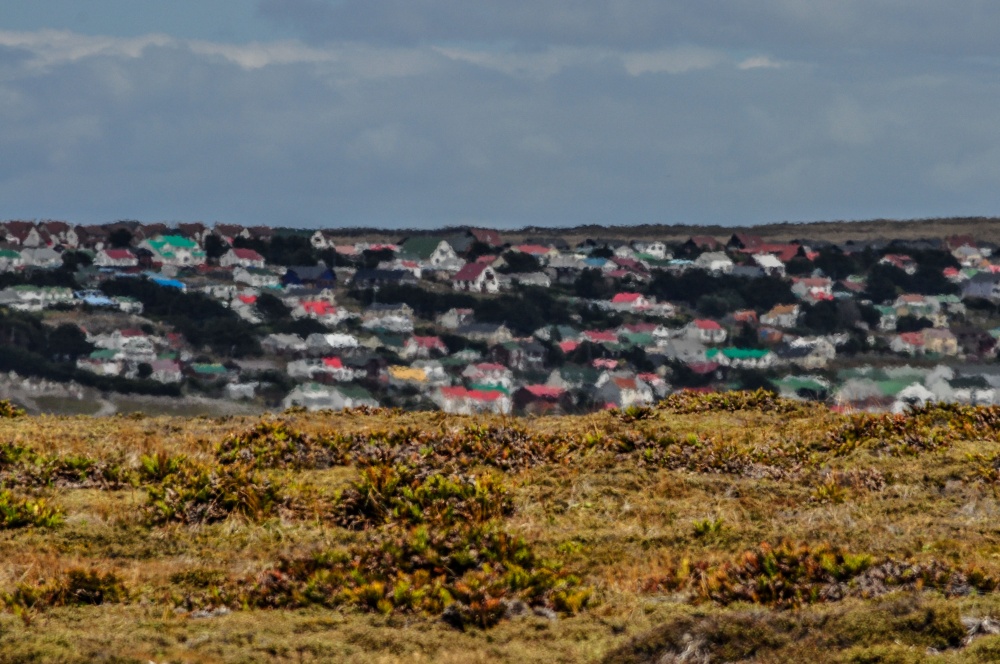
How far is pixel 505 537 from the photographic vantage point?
45.2 ft

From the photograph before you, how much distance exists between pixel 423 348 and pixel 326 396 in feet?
106

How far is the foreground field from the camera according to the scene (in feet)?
35.0

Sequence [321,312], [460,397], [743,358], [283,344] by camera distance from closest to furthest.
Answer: [460,397], [283,344], [743,358], [321,312]

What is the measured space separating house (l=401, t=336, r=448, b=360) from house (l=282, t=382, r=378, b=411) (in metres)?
19.9

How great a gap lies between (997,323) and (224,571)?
197609 millimetres

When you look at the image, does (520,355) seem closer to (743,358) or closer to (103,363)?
(743,358)

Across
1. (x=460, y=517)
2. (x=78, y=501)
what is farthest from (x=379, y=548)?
(x=78, y=501)

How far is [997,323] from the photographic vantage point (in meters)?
199

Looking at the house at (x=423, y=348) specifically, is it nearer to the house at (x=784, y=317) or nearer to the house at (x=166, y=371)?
the house at (x=166, y=371)

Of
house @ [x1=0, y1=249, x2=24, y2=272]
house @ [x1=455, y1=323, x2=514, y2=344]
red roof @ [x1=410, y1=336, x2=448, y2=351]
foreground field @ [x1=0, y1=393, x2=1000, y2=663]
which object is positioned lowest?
red roof @ [x1=410, y1=336, x2=448, y2=351]

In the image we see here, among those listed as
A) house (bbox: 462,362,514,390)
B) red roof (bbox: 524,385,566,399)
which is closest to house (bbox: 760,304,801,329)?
house (bbox: 462,362,514,390)

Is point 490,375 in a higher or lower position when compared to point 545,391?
lower

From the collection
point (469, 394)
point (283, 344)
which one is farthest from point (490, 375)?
point (283, 344)

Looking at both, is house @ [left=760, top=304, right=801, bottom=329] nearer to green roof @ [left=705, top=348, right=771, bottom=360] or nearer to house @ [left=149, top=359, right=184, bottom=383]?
green roof @ [left=705, top=348, right=771, bottom=360]
